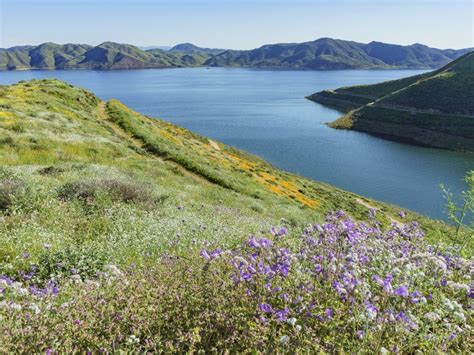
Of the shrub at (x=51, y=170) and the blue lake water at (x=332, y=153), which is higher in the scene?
the shrub at (x=51, y=170)

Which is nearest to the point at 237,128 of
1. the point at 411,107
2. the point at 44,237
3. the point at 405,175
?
the point at 405,175

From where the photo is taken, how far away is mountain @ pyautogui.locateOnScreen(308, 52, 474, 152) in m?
91.1

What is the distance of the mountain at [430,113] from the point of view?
91.1m

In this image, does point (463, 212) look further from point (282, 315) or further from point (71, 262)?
point (71, 262)

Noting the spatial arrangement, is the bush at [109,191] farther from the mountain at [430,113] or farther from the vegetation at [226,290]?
the mountain at [430,113]

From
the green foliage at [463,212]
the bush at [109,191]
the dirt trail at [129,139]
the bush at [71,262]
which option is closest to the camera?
the bush at [71,262]

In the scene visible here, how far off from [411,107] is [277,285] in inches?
4923

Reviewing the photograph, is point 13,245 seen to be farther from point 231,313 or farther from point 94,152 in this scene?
point 94,152

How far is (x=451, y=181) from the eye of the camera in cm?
5656

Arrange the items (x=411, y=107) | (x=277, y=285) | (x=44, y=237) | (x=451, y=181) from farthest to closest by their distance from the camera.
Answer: (x=411, y=107) → (x=451, y=181) → (x=44, y=237) → (x=277, y=285)

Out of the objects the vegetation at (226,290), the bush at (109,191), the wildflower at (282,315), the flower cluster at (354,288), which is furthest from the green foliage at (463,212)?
the bush at (109,191)

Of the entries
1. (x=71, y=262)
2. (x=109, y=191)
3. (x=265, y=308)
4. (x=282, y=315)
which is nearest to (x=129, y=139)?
(x=109, y=191)

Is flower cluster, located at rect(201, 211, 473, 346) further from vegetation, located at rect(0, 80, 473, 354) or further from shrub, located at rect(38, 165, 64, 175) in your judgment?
shrub, located at rect(38, 165, 64, 175)

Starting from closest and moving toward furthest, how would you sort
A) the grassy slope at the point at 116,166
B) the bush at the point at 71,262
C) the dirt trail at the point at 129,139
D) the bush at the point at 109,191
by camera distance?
the bush at the point at 71,262 → the bush at the point at 109,191 → the grassy slope at the point at 116,166 → the dirt trail at the point at 129,139
